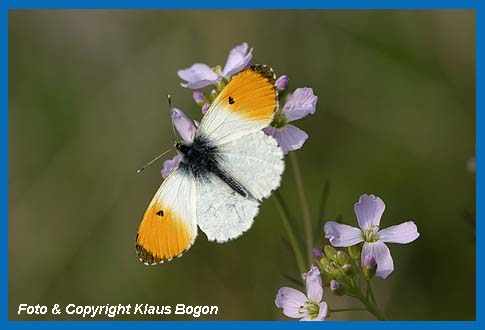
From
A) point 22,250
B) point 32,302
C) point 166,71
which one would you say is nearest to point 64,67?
point 166,71

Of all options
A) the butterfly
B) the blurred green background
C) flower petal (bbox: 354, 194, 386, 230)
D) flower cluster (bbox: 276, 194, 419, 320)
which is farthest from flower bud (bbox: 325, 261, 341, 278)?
the blurred green background

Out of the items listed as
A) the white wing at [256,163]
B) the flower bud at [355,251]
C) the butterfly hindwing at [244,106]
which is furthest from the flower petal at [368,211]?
the butterfly hindwing at [244,106]

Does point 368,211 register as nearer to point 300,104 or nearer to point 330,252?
point 330,252

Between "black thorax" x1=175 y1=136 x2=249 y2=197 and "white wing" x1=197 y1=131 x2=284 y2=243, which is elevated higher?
"black thorax" x1=175 y1=136 x2=249 y2=197

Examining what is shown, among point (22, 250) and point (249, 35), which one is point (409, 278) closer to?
point (249, 35)

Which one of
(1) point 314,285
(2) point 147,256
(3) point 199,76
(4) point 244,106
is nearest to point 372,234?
(1) point 314,285

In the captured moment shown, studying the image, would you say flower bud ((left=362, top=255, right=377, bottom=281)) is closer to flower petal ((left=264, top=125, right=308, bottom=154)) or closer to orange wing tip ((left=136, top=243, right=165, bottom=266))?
flower petal ((left=264, top=125, right=308, bottom=154))
